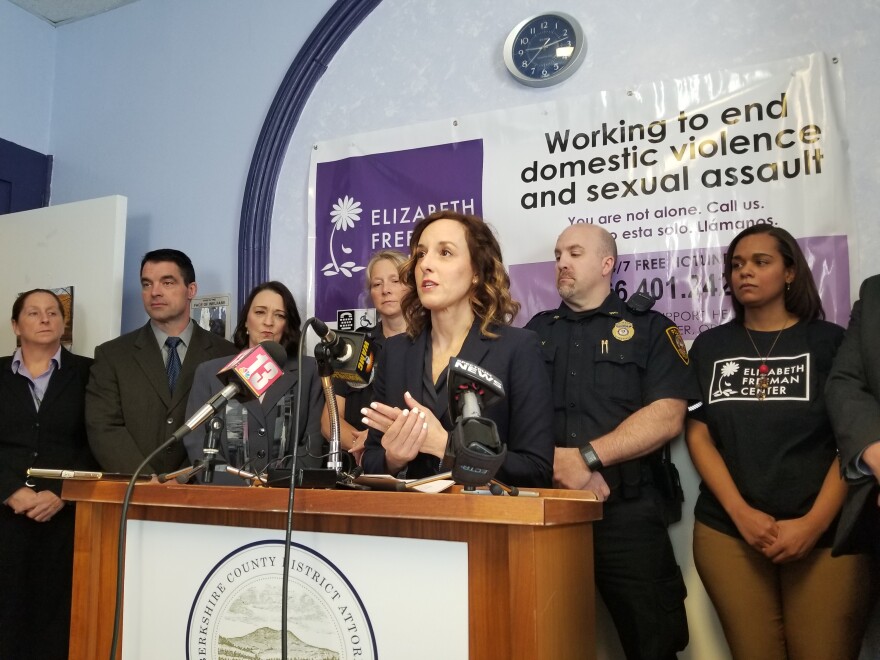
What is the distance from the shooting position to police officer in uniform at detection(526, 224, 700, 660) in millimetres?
2303

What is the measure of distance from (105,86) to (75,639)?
11.9ft

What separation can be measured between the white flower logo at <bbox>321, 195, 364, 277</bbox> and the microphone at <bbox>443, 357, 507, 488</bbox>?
2139 millimetres

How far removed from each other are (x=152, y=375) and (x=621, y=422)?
1.94 meters

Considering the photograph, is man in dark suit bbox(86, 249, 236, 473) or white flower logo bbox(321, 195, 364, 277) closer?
man in dark suit bbox(86, 249, 236, 473)

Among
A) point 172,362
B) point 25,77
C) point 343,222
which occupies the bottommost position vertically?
point 172,362

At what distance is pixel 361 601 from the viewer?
4.11ft

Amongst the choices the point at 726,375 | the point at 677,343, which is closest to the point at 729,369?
the point at 726,375

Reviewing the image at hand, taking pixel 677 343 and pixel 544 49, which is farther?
pixel 544 49

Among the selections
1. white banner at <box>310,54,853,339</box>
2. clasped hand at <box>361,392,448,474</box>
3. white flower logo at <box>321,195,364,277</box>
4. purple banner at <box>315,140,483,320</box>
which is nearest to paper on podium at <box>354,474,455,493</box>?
clasped hand at <box>361,392,448,474</box>

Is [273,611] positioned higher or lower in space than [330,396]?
lower

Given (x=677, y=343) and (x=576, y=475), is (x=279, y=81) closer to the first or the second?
(x=677, y=343)

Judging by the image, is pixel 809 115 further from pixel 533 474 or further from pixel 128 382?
pixel 128 382

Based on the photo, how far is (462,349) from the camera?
6.07 feet

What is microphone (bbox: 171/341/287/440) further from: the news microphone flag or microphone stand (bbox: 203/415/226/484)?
microphone stand (bbox: 203/415/226/484)
